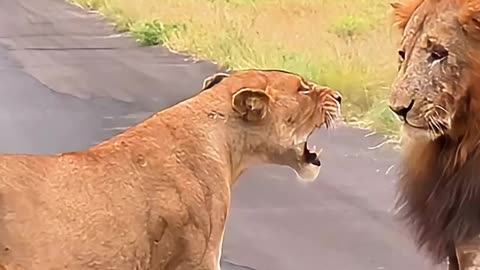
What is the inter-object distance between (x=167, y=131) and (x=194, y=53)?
1.97 meters

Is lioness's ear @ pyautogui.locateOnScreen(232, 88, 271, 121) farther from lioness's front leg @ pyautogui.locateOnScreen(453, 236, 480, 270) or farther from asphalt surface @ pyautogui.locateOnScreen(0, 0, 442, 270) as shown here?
asphalt surface @ pyautogui.locateOnScreen(0, 0, 442, 270)

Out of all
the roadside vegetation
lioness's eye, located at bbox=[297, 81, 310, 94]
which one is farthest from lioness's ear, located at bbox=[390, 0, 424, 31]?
the roadside vegetation

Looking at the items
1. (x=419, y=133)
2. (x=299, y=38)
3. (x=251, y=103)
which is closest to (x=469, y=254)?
(x=419, y=133)

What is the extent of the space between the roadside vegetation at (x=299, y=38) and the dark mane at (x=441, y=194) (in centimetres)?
96

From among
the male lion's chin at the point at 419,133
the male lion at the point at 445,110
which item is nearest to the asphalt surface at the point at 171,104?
the male lion at the point at 445,110

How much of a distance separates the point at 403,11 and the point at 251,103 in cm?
35

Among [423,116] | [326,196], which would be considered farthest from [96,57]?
[423,116]

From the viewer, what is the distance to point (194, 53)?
392 cm

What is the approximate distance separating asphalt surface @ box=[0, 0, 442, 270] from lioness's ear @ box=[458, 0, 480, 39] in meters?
0.94

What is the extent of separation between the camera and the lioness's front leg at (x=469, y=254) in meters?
1.80

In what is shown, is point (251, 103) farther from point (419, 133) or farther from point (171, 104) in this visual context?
point (171, 104)

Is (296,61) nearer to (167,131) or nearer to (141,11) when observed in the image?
(141,11)

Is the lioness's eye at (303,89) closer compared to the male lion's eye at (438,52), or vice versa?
the male lion's eye at (438,52)

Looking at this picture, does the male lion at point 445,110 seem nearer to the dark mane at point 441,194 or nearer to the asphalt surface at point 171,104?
the dark mane at point 441,194
